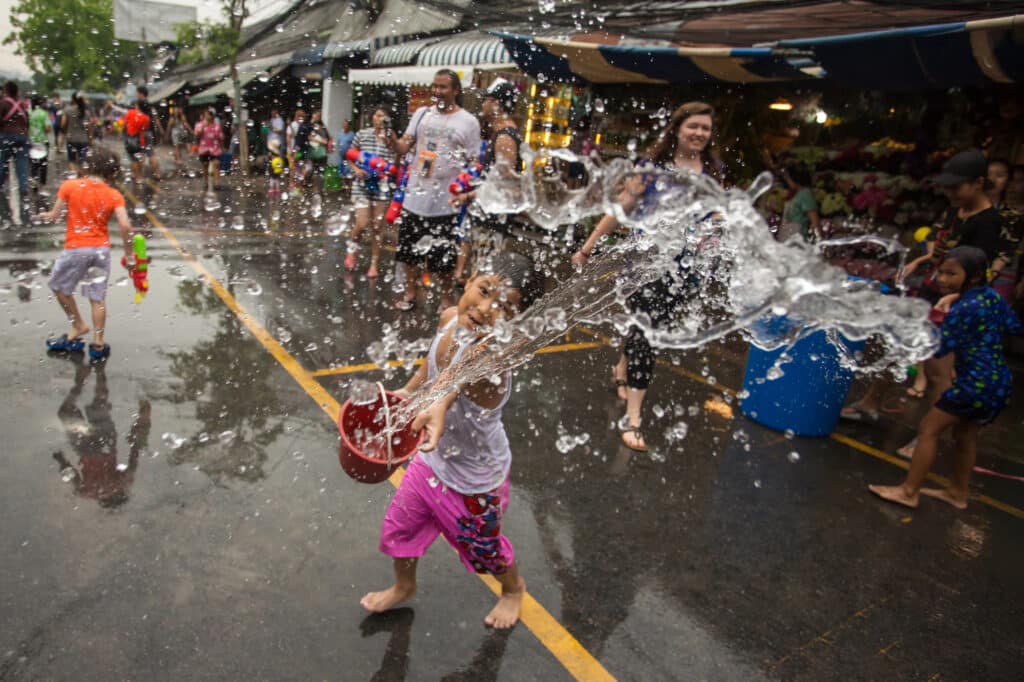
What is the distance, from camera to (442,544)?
3012 millimetres

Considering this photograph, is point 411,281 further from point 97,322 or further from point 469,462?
point 469,462

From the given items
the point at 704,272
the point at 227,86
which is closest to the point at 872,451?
the point at 704,272

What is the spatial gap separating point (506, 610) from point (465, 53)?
39.2ft

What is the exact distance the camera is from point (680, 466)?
4.02 metres

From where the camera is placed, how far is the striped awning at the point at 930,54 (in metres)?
5.73

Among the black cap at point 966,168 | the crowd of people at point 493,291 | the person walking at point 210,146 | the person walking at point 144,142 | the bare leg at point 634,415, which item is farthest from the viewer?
the person walking at point 144,142

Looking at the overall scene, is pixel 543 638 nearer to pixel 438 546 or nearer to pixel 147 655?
pixel 438 546

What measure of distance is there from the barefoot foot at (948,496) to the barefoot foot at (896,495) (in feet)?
0.71

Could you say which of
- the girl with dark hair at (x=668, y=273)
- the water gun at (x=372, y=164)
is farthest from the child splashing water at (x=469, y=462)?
the water gun at (x=372, y=164)

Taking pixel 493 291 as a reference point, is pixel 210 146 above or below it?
below

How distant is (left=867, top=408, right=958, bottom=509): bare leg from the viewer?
369 centimetres

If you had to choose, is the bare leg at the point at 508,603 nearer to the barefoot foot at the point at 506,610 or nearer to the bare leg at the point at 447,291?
the barefoot foot at the point at 506,610

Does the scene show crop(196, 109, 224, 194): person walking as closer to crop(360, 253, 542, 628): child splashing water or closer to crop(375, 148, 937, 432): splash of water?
crop(375, 148, 937, 432): splash of water

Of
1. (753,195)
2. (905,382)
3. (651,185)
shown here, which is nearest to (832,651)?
(753,195)
